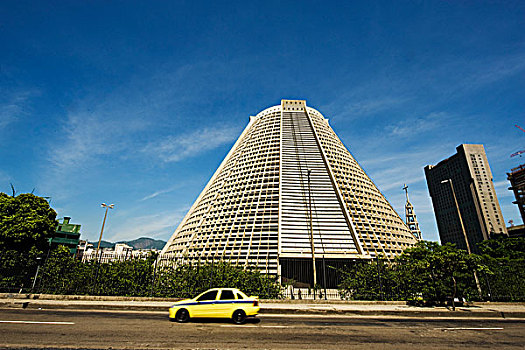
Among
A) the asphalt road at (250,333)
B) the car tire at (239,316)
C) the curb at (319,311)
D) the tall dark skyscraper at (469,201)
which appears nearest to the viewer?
the asphalt road at (250,333)

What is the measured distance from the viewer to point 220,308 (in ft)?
35.8

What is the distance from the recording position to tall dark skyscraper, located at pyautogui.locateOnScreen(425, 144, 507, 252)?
14238 centimetres

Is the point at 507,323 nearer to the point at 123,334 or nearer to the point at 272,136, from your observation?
the point at 123,334

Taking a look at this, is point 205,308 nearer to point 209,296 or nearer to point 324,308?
point 209,296

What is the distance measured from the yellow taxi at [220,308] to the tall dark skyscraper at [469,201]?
16888 cm

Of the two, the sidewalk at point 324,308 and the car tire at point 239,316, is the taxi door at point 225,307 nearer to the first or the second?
the car tire at point 239,316

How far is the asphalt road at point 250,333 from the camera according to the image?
7.83 metres

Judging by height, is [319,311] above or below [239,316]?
below

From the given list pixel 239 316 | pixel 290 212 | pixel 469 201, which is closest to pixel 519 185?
pixel 469 201

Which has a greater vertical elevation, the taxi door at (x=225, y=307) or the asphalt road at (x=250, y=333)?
the taxi door at (x=225, y=307)

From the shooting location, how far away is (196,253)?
32500 millimetres

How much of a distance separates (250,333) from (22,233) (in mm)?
22557

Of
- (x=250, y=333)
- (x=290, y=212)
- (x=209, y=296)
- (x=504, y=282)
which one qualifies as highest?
(x=290, y=212)

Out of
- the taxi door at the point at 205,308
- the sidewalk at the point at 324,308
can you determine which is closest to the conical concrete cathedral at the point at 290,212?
the sidewalk at the point at 324,308
